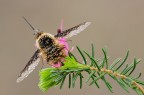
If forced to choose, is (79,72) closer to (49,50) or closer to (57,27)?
(49,50)

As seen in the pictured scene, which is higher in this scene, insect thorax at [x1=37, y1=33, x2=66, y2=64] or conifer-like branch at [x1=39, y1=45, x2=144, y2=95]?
insect thorax at [x1=37, y1=33, x2=66, y2=64]

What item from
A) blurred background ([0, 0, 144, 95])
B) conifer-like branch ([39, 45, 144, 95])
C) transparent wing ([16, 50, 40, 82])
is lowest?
conifer-like branch ([39, 45, 144, 95])

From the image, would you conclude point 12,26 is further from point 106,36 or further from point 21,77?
point 21,77

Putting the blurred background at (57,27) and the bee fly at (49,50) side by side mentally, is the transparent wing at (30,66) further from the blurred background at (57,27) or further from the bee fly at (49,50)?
the blurred background at (57,27)

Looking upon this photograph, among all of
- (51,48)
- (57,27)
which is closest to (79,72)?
(51,48)

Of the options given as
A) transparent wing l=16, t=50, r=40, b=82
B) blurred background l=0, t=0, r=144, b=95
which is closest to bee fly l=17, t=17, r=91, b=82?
transparent wing l=16, t=50, r=40, b=82

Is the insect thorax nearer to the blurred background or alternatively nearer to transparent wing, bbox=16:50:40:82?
transparent wing, bbox=16:50:40:82

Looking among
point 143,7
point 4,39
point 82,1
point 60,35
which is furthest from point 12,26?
point 60,35
